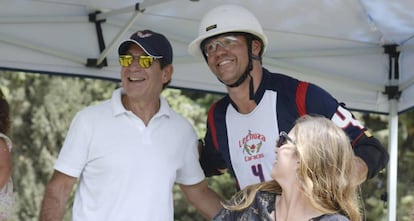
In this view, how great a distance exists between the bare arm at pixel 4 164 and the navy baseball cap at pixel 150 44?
59 cm

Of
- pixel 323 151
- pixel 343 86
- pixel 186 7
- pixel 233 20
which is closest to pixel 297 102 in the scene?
pixel 233 20

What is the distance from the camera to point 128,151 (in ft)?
11.3

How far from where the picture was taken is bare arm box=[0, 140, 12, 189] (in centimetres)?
351

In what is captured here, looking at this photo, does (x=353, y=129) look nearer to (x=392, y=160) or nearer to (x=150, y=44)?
(x=150, y=44)

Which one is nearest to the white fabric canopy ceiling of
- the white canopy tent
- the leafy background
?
the white canopy tent

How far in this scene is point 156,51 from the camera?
3549 mm

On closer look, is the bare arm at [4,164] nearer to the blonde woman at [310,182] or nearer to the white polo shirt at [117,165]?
the white polo shirt at [117,165]

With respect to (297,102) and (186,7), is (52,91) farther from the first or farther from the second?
(297,102)

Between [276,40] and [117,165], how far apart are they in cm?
154

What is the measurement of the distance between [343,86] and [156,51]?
1647mm

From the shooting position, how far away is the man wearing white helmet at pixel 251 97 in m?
3.43

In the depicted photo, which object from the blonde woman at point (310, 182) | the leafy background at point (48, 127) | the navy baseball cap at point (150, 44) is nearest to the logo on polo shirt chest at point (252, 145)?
the navy baseball cap at point (150, 44)

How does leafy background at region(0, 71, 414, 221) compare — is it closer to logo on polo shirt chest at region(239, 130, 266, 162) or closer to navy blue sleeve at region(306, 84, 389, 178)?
logo on polo shirt chest at region(239, 130, 266, 162)

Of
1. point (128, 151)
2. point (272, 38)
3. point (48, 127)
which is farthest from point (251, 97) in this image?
point (48, 127)
